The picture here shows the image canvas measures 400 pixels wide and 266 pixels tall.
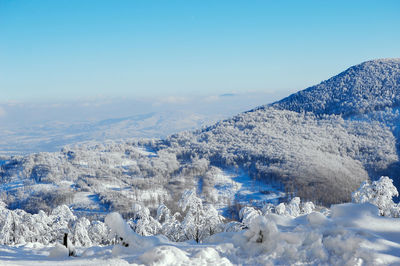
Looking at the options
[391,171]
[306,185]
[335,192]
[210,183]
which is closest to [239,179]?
[210,183]

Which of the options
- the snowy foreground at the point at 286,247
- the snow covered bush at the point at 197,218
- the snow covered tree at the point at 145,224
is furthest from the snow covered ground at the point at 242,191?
the snowy foreground at the point at 286,247

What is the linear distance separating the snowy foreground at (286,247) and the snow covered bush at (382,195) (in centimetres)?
1882

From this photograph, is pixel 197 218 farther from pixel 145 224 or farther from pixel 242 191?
pixel 242 191

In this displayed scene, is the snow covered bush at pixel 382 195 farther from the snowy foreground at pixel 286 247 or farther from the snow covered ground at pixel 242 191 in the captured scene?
the snow covered ground at pixel 242 191

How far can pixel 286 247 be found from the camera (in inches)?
480

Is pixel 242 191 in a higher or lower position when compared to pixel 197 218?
lower

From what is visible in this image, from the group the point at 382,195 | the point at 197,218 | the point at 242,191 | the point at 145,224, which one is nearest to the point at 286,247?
the point at 197,218

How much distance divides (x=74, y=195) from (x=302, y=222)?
169138 mm

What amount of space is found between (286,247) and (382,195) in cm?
2366

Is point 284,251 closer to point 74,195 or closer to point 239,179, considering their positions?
point 74,195

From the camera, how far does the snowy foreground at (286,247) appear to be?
11.2m

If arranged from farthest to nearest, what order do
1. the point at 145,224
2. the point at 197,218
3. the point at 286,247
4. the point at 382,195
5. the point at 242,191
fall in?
the point at 242,191
the point at 145,224
the point at 197,218
the point at 382,195
the point at 286,247

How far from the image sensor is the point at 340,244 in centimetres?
1172

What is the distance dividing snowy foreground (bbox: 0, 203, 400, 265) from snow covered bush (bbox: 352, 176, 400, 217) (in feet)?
61.7
